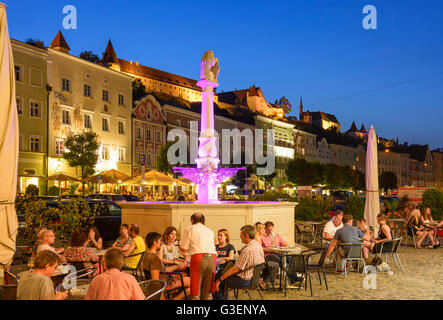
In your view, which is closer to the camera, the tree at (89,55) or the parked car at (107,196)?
the parked car at (107,196)

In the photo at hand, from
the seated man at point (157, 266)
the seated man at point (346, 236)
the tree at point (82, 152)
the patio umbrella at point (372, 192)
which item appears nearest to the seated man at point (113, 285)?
the seated man at point (157, 266)

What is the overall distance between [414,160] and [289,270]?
122689mm

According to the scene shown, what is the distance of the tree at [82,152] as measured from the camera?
3881cm

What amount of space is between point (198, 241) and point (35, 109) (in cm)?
3427

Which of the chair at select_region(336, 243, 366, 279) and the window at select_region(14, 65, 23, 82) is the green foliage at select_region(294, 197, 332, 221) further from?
the window at select_region(14, 65, 23, 82)

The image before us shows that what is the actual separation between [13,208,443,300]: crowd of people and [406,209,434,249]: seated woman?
5752mm

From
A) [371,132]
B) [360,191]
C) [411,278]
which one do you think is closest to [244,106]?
[360,191]

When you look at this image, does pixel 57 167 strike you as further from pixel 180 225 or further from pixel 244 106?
pixel 244 106

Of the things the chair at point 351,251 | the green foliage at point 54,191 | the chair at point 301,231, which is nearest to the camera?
the chair at point 351,251

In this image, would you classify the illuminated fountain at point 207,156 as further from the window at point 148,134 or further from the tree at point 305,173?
the tree at point 305,173

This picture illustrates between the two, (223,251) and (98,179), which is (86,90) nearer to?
(98,179)

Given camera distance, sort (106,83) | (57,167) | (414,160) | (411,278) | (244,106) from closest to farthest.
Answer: (411,278)
(57,167)
(106,83)
(244,106)
(414,160)

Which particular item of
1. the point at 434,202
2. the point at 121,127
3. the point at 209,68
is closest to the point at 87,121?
the point at 121,127
